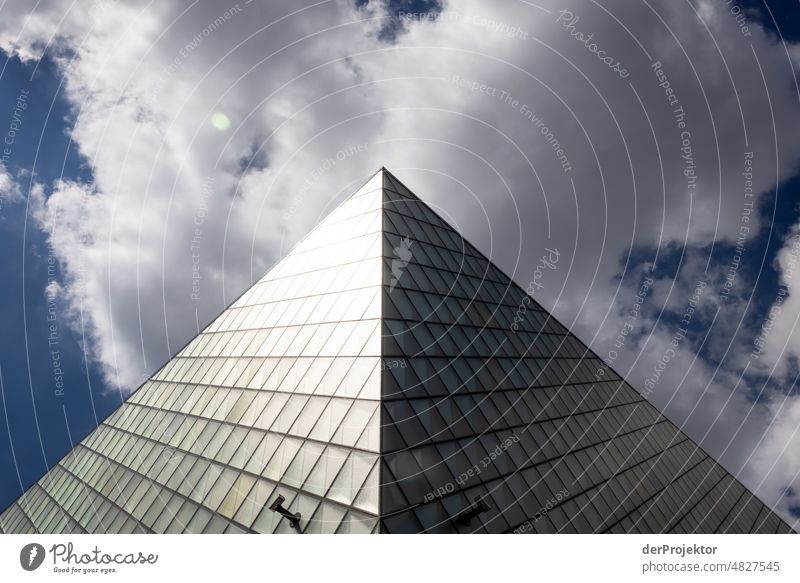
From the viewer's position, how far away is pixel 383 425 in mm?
14227

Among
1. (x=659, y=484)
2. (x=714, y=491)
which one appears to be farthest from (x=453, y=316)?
(x=714, y=491)

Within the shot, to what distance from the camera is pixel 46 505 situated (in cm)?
2720

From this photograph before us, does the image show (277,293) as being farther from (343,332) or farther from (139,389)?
(139,389)
